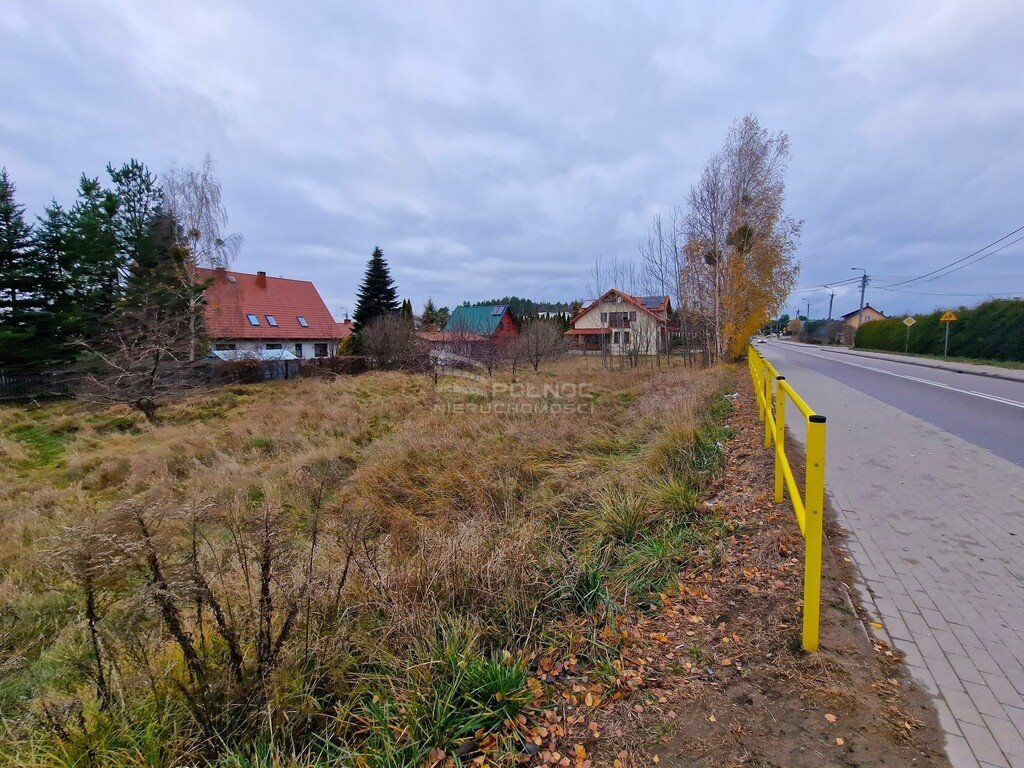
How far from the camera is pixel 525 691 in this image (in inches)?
89.5

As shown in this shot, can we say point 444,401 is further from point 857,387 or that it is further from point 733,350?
point 733,350

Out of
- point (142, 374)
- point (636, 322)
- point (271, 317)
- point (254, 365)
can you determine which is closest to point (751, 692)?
point (142, 374)

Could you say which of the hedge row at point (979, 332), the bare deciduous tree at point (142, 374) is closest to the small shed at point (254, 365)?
the bare deciduous tree at point (142, 374)

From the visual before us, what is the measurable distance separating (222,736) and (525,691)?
153 cm

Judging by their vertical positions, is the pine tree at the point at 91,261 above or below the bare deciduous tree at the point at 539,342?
above

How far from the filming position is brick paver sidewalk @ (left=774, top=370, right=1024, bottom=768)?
1864mm

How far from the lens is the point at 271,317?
1273 inches

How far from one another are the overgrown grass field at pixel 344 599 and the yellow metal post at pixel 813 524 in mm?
1036

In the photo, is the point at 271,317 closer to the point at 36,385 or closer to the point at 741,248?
the point at 36,385

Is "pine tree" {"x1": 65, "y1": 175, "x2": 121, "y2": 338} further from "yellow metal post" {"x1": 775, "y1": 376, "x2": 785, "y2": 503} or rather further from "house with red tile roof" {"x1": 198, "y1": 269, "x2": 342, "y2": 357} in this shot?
"yellow metal post" {"x1": 775, "y1": 376, "x2": 785, "y2": 503}

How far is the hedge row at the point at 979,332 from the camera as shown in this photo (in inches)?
722

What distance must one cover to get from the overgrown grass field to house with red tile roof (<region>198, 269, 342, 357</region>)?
24622 mm

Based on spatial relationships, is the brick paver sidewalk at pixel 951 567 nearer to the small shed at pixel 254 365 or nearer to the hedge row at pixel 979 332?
the hedge row at pixel 979 332

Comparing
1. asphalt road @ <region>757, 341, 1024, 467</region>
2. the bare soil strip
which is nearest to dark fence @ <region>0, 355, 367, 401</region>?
the bare soil strip
